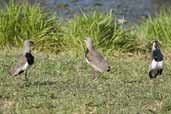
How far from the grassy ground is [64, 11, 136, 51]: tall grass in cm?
143

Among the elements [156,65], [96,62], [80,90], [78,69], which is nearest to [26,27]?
[78,69]

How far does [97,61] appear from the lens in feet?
33.2

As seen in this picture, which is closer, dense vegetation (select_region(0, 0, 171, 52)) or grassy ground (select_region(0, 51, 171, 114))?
grassy ground (select_region(0, 51, 171, 114))

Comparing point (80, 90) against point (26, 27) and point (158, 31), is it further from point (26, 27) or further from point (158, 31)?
point (158, 31)

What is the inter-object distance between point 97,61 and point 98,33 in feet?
11.1

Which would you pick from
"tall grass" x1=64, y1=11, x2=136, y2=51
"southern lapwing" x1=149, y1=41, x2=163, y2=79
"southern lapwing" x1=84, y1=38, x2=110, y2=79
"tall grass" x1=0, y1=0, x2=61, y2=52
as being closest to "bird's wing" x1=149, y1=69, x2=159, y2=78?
"southern lapwing" x1=149, y1=41, x2=163, y2=79

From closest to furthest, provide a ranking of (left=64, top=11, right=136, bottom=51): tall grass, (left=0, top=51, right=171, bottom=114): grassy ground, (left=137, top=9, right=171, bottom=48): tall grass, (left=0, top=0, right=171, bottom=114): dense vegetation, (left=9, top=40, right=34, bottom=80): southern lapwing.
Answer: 1. (left=0, top=51, right=171, bottom=114): grassy ground
2. (left=0, top=0, right=171, bottom=114): dense vegetation
3. (left=9, top=40, right=34, bottom=80): southern lapwing
4. (left=64, top=11, right=136, bottom=51): tall grass
5. (left=137, top=9, right=171, bottom=48): tall grass

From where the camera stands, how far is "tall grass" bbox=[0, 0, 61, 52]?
44.3 feet

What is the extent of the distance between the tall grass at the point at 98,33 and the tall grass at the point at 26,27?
32 cm

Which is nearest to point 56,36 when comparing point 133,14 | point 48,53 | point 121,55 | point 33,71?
point 48,53

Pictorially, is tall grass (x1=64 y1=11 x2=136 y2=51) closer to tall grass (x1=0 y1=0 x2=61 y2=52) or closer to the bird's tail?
tall grass (x1=0 y1=0 x2=61 y2=52)

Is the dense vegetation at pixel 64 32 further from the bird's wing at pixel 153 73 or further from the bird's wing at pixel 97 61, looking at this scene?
the bird's wing at pixel 153 73

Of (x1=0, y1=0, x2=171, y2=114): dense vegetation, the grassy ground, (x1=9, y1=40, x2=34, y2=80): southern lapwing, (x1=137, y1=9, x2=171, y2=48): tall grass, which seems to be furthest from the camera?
(x1=137, y1=9, x2=171, y2=48): tall grass

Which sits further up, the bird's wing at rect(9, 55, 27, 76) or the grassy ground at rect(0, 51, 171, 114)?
the bird's wing at rect(9, 55, 27, 76)
